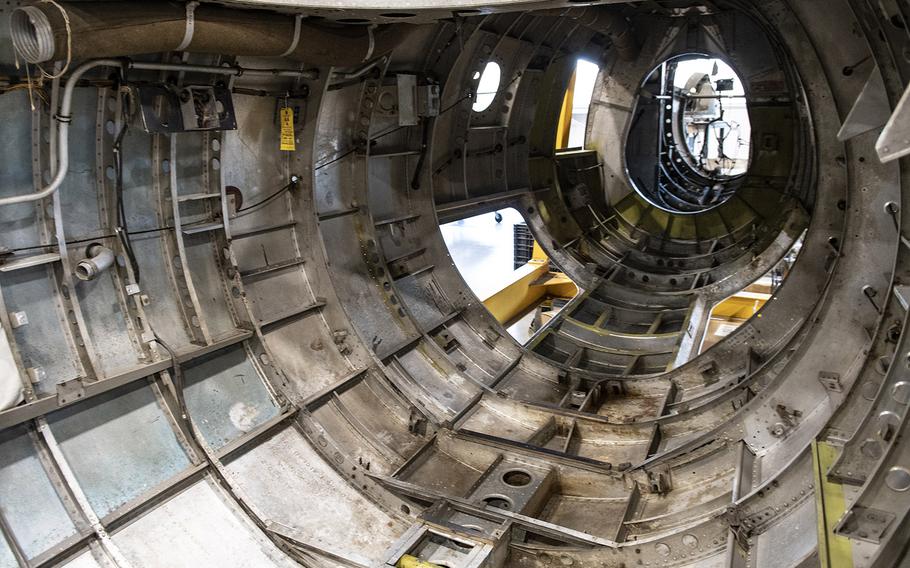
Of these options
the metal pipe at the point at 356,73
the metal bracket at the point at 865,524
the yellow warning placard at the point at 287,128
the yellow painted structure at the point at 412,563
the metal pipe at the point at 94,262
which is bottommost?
the metal bracket at the point at 865,524

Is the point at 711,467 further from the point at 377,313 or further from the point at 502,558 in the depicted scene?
the point at 377,313

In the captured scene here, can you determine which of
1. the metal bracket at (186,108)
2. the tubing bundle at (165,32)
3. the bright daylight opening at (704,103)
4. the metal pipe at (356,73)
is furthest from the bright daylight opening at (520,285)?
the tubing bundle at (165,32)

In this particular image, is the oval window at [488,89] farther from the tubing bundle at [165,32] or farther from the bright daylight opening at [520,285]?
the tubing bundle at [165,32]

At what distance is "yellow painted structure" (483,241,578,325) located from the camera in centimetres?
1107

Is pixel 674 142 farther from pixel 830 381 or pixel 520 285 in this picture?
pixel 830 381

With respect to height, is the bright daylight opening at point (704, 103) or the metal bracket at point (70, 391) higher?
the bright daylight opening at point (704, 103)

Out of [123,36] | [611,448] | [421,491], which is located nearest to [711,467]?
[611,448]

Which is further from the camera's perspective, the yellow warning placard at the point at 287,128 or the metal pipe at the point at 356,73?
the metal pipe at the point at 356,73

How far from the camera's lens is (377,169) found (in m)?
6.24

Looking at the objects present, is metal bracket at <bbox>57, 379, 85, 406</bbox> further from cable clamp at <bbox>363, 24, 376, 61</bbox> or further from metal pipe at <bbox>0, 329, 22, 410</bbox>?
cable clamp at <bbox>363, 24, 376, 61</bbox>

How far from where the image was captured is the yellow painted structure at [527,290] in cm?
1107

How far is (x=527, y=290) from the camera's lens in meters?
11.9

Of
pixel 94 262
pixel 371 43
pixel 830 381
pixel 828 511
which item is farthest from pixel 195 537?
pixel 830 381

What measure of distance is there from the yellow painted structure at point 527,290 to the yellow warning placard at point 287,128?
5.88 m
